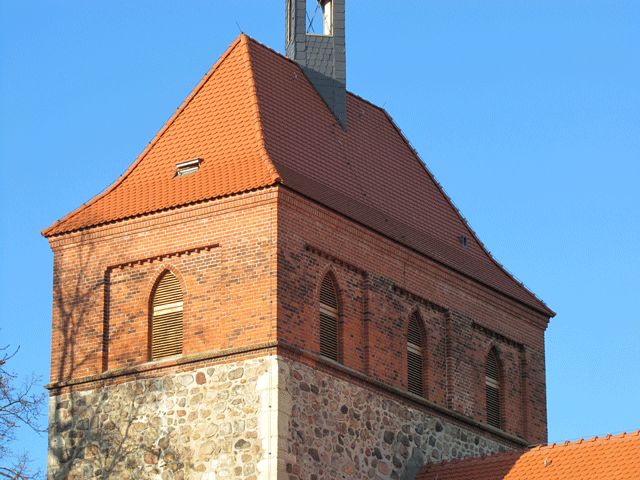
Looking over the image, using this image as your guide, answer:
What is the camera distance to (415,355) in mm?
35938

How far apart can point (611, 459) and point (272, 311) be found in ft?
17.6

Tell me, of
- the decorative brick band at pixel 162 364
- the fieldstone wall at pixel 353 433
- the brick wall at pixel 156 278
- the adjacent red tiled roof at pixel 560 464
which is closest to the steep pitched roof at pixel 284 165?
the brick wall at pixel 156 278

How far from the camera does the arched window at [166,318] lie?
1345 inches

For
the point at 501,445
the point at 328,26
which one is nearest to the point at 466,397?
the point at 501,445

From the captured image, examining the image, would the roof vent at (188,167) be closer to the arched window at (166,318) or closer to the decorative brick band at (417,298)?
the arched window at (166,318)

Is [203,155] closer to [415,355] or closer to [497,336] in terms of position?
[415,355]


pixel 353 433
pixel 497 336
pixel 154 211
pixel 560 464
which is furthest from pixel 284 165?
pixel 560 464

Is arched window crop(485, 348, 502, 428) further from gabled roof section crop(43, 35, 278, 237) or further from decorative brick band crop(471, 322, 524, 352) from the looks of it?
gabled roof section crop(43, 35, 278, 237)

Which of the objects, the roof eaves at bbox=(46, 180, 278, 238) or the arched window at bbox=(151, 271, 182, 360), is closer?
the roof eaves at bbox=(46, 180, 278, 238)

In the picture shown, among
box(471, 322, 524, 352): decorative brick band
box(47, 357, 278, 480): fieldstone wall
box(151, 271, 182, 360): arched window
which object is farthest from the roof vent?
box(471, 322, 524, 352): decorative brick band

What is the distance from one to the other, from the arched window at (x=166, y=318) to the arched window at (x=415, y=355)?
153 inches

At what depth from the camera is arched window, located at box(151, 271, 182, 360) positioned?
1345 inches

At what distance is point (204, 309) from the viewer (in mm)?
33844

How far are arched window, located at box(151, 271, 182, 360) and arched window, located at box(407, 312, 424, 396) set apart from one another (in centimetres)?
387
